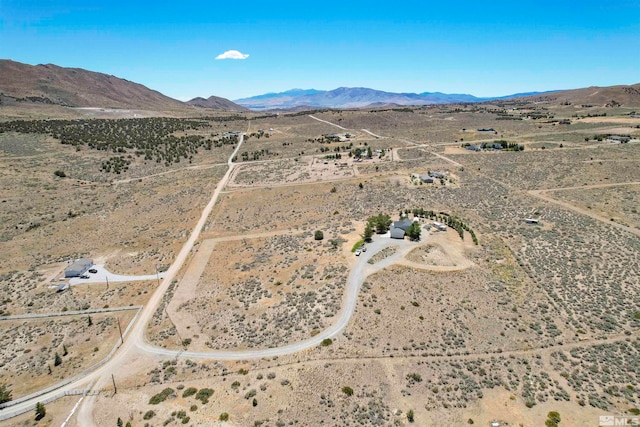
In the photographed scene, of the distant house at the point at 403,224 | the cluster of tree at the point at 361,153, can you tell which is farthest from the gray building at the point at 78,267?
the cluster of tree at the point at 361,153

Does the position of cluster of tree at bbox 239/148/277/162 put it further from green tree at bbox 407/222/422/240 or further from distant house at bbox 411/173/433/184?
green tree at bbox 407/222/422/240

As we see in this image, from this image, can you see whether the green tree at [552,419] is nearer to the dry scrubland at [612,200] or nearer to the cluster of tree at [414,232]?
the cluster of tree at [414,232]

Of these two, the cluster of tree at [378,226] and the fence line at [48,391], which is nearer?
the fence line at [48,391]

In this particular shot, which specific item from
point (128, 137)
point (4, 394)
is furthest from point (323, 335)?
point (128, 137)

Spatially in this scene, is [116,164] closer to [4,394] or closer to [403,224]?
[4,394]

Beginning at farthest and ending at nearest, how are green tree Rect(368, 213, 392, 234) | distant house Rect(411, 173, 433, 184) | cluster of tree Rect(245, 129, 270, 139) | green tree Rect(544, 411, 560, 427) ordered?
cluster of tree Rect(245, 129, 270, 139)
distant house Rect(411, 173, 433, 184)
green tree Rect(368, 213, 392, 234)
green tree Rect(544, 411, 560, 427)

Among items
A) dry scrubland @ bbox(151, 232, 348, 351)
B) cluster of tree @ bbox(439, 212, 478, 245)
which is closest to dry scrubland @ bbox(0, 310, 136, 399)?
dry scrubland @ bbox(151, 232, 348, 351)
